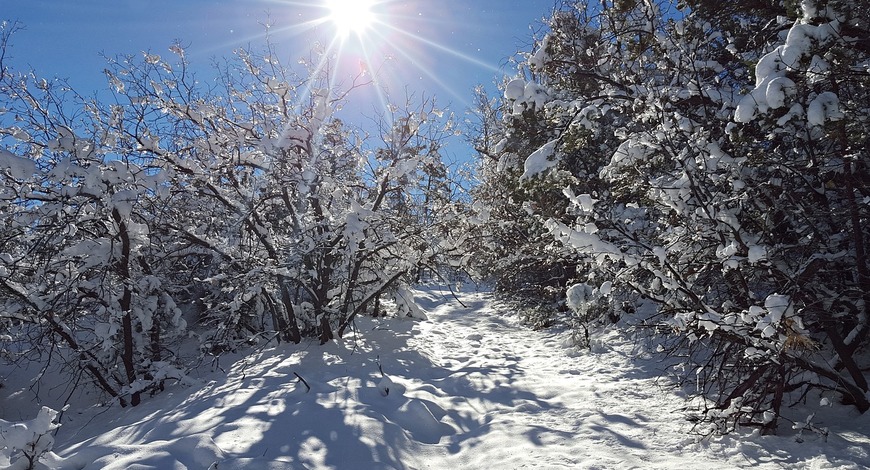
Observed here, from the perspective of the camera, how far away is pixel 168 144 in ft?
26.4

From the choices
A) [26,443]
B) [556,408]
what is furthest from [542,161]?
[26,443]

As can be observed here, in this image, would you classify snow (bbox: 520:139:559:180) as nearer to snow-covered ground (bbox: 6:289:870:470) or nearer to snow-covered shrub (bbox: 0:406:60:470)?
snow-covered ground (bbox: 6:289:870:470)

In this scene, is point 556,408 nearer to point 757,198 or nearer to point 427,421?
point 427,421

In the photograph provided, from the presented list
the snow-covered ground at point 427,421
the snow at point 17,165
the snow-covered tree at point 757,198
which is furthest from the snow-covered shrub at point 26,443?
the snow-covered tree at point 757,198

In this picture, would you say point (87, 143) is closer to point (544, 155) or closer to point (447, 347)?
point (544, 155)

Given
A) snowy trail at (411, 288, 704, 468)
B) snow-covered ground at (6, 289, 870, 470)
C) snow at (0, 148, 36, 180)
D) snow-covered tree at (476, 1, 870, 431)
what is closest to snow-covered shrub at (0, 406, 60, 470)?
snow-covered ground at (6, 289, 870, 470)

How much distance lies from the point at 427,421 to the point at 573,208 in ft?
9.34

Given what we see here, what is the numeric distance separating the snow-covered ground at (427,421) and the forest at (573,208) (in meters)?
0.45

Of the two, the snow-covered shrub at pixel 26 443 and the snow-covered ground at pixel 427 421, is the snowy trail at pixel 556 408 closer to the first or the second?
the snow-covered ground at pixel 427 421

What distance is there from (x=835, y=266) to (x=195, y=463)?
5.91 metres

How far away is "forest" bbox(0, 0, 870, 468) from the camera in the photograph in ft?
12.3

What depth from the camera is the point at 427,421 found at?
506cm

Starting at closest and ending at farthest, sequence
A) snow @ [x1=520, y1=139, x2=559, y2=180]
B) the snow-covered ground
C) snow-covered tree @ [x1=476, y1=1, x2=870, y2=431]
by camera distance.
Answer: snow-covered tree @ [x1=476, y1=1, x2=870, y2=431]
the snow-covered ground
snow @ [x1=520, y1=139, x2=559, y2=180]

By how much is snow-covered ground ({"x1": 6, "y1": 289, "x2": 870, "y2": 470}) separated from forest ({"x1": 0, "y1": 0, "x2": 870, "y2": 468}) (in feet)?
1.49
